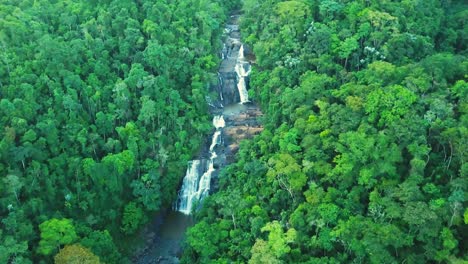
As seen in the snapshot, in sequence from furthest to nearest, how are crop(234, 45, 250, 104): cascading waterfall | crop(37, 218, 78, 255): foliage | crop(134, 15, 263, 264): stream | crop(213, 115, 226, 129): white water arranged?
crop(234, 45, 250, 104): cascading waterfall, crop(213, 115, 226, 129): white water, crop(134, 15, 263, 264): stream, crop(37, 218, 78, 255): foliage

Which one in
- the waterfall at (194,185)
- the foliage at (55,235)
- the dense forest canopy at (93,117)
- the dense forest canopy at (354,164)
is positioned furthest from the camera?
the waterfall at (194,185)

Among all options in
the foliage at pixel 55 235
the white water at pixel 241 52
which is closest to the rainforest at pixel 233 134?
the foliage at pixel 55 235

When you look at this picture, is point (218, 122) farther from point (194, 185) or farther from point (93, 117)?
point (93, 117)

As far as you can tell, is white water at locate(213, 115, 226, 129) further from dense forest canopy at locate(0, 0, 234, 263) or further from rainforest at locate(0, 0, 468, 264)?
dense forest canopy at locate(0, 0, 234, 263)

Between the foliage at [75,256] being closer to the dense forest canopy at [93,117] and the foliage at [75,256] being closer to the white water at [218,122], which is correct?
the dense forest canopy at [93,117]

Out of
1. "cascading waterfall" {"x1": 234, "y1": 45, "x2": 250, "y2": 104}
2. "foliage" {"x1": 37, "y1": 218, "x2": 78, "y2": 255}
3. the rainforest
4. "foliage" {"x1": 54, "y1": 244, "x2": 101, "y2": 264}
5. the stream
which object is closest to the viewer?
"foliage" {"x1": 54, "y1": 244, "x2": 101, "y2": 264}

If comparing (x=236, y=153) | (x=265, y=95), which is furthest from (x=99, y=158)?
(x=265, y=95)

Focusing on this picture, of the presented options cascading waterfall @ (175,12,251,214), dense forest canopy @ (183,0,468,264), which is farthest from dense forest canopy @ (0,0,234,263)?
dense forest canopy @ (183,0,468,264)
